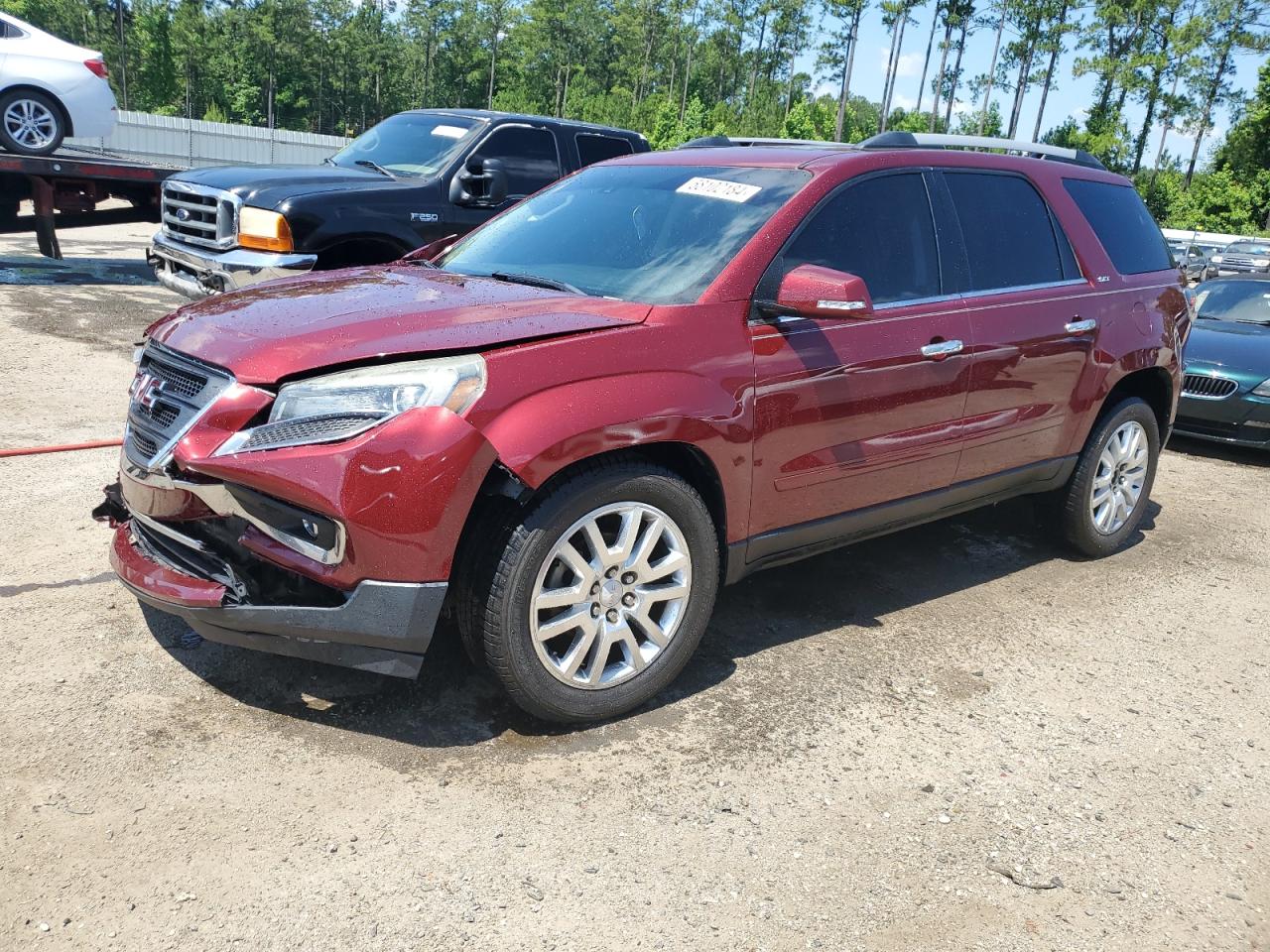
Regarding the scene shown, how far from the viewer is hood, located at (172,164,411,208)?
298 inches

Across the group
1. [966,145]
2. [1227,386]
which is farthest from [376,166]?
[1227,386]

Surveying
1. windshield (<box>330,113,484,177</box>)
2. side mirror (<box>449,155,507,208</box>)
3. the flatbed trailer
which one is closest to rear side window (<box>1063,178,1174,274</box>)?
side mirror (<box>449,155,507,208</box>)

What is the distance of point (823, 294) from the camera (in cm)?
353

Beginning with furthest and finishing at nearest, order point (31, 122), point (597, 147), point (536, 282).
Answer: point (31, 122), point (597, 147), point (536, 282)

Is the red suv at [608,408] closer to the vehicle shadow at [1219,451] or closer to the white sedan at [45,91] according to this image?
the vehicle shadow at [1219,451]

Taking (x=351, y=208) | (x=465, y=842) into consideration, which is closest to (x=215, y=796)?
(x=465, y=842)

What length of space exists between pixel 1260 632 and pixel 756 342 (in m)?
2.86

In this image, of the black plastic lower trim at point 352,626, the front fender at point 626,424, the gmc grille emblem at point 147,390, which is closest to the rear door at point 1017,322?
the front fender at point 626,424

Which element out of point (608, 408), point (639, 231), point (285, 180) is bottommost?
point (608, 408)

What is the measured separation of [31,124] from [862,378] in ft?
36.0

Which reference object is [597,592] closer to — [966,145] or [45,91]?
[966,145]

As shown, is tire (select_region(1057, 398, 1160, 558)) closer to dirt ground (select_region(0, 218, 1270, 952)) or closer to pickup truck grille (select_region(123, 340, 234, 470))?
dirt ground (select_region(0, 218, 1270, 952))

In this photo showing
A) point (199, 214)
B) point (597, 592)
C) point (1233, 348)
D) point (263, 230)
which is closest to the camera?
point (597, 592)

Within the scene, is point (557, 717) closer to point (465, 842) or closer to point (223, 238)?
point (465, 842)
